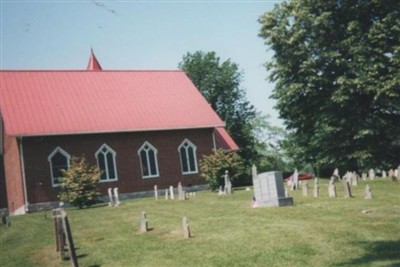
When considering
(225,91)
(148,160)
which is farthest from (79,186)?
(225,91)

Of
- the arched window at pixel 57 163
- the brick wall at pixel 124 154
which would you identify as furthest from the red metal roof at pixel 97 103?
the arched window at pixel 57 163

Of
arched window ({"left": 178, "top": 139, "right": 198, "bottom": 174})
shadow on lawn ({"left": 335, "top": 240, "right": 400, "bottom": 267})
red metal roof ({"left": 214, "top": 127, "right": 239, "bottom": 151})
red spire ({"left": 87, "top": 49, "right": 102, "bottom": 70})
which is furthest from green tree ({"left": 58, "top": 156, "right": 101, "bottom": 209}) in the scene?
red spire ({"left": 87, "top": 49, "right": 102, "bottom": 70})

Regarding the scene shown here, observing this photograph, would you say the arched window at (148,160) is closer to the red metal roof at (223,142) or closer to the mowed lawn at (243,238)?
the red metal roof at (223,142)

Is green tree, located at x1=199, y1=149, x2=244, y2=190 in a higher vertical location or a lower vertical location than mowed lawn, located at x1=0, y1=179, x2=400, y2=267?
higher

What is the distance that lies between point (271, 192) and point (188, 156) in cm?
1913

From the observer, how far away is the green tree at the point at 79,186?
28.9 m

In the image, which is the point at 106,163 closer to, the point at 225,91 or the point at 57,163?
the point at 57,163

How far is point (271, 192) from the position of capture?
1898 centimetres

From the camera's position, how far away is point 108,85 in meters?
38.8

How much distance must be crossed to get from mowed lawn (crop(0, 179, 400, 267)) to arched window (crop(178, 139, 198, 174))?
1734 centimetres

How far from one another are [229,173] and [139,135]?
822 centimetres

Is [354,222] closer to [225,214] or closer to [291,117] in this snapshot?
[225,214]

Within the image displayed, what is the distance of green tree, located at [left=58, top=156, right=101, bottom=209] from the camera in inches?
1139

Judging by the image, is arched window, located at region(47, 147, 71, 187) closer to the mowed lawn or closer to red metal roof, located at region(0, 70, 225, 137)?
red metal roof, located at region(0, 70, 225, 137)
